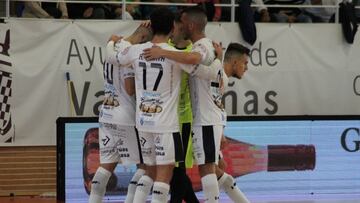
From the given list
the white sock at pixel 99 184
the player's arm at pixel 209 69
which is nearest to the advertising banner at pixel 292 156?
the white sock at pixel 99 184

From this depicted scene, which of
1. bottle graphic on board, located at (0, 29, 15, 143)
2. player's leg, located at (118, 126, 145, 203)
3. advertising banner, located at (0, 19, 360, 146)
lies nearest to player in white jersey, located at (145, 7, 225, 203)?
player's leg, located at (118, 126, 145, 203)

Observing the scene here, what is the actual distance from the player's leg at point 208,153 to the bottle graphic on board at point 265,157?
2.62 metres

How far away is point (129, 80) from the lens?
636cm

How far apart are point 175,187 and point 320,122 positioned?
3001 mm

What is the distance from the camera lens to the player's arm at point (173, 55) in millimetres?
5961

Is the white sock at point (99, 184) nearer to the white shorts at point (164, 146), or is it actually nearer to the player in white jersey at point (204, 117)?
the white shorts at point (164, 146)

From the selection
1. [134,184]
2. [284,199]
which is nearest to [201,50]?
[134,184]

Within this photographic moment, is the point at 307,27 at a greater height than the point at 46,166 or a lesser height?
greater

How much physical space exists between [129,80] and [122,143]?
23.2 inches

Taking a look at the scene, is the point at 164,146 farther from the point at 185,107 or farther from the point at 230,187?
the point at 230,187

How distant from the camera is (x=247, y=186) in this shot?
30.0 ft

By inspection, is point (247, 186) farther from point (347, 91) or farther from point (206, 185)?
point (206, 185)

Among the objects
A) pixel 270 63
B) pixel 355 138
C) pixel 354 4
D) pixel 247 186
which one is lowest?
pixel 247 186

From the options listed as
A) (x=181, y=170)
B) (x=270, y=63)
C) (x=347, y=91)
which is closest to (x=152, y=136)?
(x=181, y=170)
